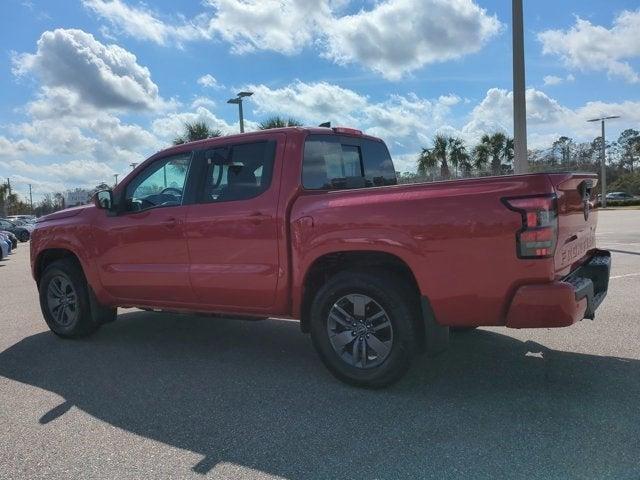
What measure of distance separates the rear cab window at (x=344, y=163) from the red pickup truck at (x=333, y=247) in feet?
0.05

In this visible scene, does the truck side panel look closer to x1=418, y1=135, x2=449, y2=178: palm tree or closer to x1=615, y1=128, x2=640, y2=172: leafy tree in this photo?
x1=418, y1=135, x2=449, y2=178: palm tree

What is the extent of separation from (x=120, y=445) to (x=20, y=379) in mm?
1906

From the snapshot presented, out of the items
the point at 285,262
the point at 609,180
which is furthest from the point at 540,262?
the point at 609,180

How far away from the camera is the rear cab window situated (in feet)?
15.6

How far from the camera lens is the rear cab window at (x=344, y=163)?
4.75m

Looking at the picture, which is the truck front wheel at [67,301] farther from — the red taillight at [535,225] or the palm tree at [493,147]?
the palm tree at [493,147]

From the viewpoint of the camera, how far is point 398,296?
4051 millimetres

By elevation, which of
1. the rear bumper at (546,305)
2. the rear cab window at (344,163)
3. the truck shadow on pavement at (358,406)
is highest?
the rear cab window at (344,163)

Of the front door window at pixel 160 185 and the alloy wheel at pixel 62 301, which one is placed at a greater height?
the front door window at pixel 160 185

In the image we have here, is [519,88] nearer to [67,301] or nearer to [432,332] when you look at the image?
[432,332]

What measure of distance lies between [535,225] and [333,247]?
1420 millimetres

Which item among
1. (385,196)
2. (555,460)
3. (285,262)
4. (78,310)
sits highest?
(385,196)

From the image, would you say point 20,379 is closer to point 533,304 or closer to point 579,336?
point 533,304

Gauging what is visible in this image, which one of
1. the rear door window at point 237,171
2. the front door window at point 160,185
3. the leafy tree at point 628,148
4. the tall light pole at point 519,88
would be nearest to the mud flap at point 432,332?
the rear door window at point 237,171
